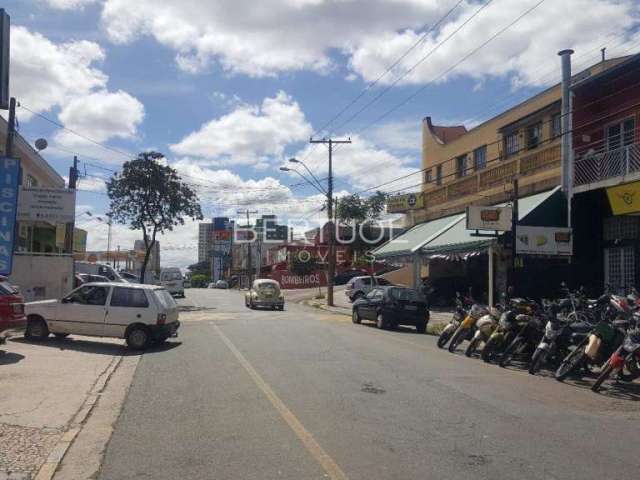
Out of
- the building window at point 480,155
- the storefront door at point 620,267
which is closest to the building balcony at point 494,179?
the building window at point 480,155

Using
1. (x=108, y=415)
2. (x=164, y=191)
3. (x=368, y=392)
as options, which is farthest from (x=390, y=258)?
(x=108, y=415)

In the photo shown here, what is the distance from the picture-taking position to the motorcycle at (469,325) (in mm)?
14617

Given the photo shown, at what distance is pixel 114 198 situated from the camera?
36.5 meters

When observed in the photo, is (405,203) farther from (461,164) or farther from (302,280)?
(302,280)

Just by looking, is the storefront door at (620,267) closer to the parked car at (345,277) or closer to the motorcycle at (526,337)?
the motorcycle at (526,337)

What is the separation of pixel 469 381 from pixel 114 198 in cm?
2976

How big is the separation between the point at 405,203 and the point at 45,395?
2879 cm

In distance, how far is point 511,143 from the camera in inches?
1163

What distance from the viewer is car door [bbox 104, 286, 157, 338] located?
14.8m

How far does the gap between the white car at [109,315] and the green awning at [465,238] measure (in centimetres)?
1262

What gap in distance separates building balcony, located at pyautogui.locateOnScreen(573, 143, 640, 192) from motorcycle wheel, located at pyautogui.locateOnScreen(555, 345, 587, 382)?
1007 centimetres

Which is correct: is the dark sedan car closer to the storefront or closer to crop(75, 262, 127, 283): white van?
the storefront

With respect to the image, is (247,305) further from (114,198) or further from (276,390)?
(276,390)

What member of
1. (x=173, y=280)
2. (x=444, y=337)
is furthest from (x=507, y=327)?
(x=173, y=280)
